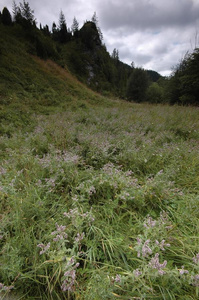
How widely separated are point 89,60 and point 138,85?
16336mm

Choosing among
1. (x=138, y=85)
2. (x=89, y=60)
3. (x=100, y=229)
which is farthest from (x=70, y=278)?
(x=89, y=60)

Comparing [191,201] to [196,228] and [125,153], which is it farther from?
[125,153]

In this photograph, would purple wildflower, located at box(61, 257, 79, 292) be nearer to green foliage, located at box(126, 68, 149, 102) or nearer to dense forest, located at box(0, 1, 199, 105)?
dense forest, located at box(0, 1, 199, 105)

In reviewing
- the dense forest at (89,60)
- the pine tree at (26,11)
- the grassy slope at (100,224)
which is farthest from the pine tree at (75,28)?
the grassy slope at (100,224)

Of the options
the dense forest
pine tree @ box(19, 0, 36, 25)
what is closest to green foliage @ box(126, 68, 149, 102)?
the dense forest

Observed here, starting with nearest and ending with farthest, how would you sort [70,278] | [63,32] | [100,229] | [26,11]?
[70,278], [100,229], [26,11], [63,32]

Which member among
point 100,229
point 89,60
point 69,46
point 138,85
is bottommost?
point 100,229

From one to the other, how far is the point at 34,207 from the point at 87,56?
43946 millimetres

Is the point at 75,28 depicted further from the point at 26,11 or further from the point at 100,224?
the point at 100,224

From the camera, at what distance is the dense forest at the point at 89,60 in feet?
41.8

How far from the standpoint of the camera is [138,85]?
100 ft

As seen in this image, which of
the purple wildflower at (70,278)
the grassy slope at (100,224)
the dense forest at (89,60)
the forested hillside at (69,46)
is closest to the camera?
the purple wildflower at (70,278)

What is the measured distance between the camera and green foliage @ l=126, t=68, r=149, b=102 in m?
30.2

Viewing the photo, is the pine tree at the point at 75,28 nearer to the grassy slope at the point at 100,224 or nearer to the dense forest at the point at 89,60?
the dense forest at the point at 89,60
